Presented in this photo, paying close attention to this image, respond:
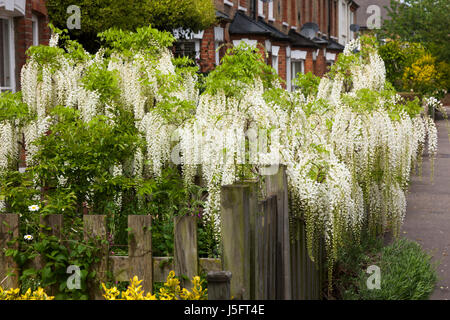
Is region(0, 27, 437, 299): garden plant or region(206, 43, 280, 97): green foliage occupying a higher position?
region(206, 43, 280, 97): green foliage

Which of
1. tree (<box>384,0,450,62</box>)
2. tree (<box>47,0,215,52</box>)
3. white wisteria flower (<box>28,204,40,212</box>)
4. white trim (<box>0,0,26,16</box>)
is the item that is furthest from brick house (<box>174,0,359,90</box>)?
white wisteria flower (<box>28,204,40,212</box>)

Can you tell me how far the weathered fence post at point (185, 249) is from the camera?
3962 millimetres

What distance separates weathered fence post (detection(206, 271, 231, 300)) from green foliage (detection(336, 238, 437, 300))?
3.10 meters

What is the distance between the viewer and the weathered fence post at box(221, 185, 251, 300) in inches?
143

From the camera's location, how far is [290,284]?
4.84m

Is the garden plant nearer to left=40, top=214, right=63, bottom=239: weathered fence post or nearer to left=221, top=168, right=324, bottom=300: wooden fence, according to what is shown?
left=40, top=214, right=63, bottom=239: weathered fence post

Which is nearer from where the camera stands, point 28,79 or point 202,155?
point 202,155

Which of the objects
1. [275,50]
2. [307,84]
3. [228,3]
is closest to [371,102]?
[307,84]

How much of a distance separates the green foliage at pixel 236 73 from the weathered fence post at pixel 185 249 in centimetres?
252

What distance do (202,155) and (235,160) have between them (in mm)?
702

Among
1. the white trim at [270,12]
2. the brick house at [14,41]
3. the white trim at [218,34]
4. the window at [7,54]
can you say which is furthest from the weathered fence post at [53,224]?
the white trim at [270,12]
